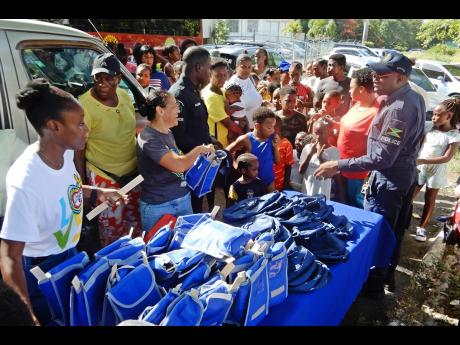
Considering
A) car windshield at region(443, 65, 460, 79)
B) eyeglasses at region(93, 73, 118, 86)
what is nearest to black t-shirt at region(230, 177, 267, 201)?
eyeglasses at region(93, 73, 118, 86)

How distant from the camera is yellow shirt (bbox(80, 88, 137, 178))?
259cm

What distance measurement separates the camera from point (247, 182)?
10.2 ft

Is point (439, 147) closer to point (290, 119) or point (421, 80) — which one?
point (290, 119)

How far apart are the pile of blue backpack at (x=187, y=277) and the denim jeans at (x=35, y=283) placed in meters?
0.16

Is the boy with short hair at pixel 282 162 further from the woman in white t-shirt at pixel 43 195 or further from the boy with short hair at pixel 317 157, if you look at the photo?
the woman in white t-shirt at pixel 43 195

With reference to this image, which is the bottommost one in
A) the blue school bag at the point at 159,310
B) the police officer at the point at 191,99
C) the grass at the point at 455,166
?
the grass at the point at 455,166

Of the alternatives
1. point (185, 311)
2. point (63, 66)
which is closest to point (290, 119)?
point (63, 66)

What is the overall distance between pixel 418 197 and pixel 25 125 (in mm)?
5130

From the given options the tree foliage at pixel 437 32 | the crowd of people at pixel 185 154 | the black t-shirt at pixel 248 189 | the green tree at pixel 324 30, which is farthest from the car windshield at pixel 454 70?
the green tree at pixel 324 30

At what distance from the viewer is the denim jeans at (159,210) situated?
2.56 metres

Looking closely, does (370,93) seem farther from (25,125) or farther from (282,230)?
(25,125)

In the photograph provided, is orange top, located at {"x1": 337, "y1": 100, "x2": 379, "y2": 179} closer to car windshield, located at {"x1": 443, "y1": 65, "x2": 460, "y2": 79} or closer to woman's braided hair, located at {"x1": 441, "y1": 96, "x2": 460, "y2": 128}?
woman's braided hair, located at {"x1": 441, "y1": 96, "x2": 460, "y2": 128}
